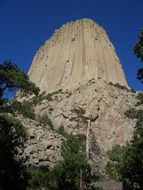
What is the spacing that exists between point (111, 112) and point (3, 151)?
202ft

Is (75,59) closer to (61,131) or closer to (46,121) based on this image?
(46,121)

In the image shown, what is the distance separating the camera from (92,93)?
3711 inches

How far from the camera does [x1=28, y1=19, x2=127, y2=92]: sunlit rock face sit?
4611 inches

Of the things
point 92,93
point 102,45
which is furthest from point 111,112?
point 102,45

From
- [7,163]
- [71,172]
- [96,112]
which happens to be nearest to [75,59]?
[96,112]

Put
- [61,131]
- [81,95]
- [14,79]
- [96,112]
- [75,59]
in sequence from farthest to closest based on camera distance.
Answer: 1. [75,59]
2. [81,95]
3. [96,112]
4. [61,131]
5. [14,79]

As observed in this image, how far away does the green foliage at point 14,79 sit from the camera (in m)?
31.0

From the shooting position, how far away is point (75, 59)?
122m

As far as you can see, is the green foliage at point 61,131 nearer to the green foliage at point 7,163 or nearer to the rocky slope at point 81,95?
the rocky slope at point 81,95

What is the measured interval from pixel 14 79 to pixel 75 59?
91.5 metres

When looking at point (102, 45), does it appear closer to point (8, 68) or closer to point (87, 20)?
point (87, 20)

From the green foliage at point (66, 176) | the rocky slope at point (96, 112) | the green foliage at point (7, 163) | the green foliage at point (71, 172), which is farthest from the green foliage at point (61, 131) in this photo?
the green foliage at point (7, 163)

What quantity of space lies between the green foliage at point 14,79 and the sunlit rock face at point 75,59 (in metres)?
75.5

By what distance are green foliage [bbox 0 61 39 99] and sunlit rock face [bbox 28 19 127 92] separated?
75479mm
